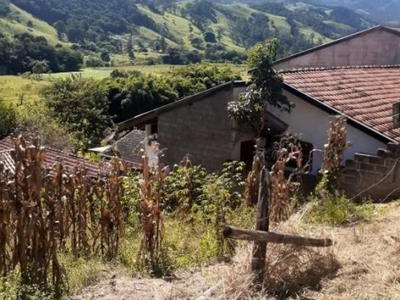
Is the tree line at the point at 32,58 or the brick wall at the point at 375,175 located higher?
the tree line at the point at 32,58

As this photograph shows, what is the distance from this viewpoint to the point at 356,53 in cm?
1989

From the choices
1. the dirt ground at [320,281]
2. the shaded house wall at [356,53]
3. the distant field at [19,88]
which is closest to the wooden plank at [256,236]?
the dirt ground at [320,281]

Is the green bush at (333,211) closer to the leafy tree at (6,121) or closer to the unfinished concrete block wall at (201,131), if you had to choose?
the unfinished concrete block wall at (201,131)

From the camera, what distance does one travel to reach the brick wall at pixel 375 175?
10.2 meters

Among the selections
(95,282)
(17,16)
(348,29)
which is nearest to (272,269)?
(95,282)

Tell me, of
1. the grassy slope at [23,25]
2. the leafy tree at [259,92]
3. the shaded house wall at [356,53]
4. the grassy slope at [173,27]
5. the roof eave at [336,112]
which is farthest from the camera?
the grassy slope at [173,27]

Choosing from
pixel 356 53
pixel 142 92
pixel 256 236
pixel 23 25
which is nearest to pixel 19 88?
pixel 142 92

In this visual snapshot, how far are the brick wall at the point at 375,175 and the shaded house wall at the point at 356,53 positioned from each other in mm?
9412

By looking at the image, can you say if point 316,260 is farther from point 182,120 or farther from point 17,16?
point 17,16

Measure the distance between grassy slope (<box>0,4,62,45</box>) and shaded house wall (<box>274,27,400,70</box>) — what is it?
98484mm

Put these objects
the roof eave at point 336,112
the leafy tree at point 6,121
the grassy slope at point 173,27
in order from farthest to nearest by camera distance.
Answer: the grassy slope at point 173,27, the leafy tree at point 6,121, the roof eave at point 336,112

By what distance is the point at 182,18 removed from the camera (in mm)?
166500

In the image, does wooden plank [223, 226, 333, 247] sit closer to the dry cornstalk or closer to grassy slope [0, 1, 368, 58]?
the dry cornstalk

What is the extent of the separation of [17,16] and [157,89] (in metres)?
102
